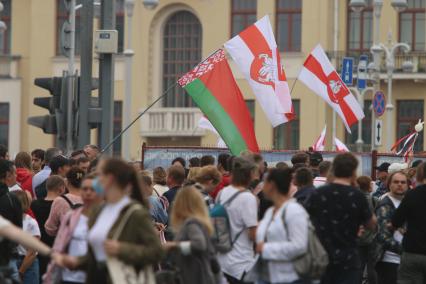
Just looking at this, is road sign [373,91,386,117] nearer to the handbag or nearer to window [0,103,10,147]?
the handbag

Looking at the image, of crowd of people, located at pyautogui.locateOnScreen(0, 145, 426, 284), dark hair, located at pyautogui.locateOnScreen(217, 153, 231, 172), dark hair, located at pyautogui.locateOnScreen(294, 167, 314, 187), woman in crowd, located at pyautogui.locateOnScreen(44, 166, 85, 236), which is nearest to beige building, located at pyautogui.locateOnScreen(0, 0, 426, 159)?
dark hair, located at pyautogui.locateOnScreen(217, 153, 231, 172)

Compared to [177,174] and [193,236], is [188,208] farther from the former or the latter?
[177,174]

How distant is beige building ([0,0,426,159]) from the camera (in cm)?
5722

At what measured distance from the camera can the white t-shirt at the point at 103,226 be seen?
11.2 meters

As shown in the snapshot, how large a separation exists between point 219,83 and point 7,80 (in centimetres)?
4095

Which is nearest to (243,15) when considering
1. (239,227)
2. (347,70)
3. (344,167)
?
→ (347,70)

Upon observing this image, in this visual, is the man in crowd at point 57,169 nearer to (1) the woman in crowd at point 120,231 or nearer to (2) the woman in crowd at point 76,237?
(2) the woman in crowd at point 76,237

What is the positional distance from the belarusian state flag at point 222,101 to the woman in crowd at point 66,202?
5.44 metres

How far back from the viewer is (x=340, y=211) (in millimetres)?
13523

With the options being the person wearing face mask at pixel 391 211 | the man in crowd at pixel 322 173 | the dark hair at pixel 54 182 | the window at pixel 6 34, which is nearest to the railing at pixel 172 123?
the window at pixel 6 34

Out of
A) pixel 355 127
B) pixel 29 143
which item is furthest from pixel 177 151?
pixel 29 143

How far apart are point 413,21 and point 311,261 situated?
45.7 meters

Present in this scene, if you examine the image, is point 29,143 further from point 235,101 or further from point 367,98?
point 235,101

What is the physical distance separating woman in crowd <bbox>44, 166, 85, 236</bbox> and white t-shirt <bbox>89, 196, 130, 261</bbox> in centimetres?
352
